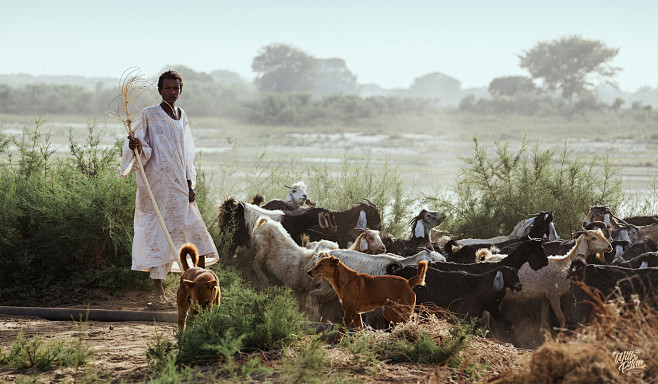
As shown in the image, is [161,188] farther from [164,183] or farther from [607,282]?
[607,282]

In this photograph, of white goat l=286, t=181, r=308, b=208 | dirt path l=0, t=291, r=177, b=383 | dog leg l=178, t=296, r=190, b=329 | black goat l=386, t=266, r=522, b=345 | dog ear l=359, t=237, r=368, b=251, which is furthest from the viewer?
white goat l=286, t=181, r=308, b=208

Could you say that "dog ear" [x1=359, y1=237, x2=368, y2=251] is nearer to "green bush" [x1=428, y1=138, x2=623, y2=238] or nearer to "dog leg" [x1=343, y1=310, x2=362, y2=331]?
"dog leg" [x1=343, y1=310, x2=362, y2=331]

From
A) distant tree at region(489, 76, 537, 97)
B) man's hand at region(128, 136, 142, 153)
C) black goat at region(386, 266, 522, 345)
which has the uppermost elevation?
distant tree at region(489, 76, 537, 97)

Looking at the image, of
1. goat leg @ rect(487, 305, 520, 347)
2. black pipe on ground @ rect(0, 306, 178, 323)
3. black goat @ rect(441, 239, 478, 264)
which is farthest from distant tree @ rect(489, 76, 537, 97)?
black pipe on ground @ rect(0, 306, 178, 323)

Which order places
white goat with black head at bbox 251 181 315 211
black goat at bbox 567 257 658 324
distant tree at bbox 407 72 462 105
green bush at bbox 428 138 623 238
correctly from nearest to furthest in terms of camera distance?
black goat at bbox 567 257 658 324 → green bush at bbox 428 138 623 238 → white goat with black head at bbox 251 181 315 211 → distant tree at bbox 407 72 462 105

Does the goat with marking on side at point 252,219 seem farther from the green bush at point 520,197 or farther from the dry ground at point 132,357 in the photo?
the dry ground at point 132,357

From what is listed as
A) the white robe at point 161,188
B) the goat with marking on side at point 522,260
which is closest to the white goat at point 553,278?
the goat with marking on side at point 522,260

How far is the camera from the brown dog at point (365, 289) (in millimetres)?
5578

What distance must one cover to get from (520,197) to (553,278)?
357 cm

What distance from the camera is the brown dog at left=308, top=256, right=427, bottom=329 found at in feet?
18.3

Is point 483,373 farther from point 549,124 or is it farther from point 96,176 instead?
point 549,124

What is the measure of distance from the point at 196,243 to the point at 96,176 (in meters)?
2.86

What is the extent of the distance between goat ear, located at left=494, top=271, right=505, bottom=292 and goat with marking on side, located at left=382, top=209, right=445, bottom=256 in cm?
201

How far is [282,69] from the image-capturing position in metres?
68.2
